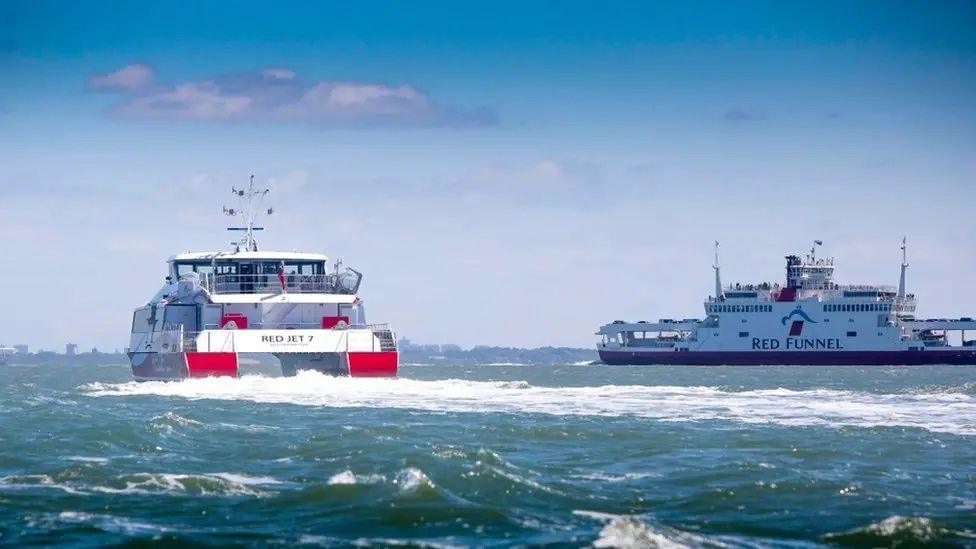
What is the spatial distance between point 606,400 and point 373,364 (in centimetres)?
975

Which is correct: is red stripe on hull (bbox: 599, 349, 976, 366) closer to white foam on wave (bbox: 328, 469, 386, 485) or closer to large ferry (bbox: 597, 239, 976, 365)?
large ferry (bbox: 597, 239, 976, 365)

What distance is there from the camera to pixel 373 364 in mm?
47219

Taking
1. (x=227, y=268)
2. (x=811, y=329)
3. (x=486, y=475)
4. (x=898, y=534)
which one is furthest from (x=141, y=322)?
(x=811, y=329)

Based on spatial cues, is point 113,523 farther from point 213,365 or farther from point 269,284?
point 269,284

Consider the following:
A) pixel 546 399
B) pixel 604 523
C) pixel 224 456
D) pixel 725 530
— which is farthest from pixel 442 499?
pixel 546 399

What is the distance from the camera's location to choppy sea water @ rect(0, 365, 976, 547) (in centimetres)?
1698

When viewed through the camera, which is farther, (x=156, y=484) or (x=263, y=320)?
(x=263, y=320)

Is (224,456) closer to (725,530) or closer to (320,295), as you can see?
(725,530)

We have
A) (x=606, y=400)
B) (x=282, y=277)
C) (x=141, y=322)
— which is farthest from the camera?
(x=141, y=322)

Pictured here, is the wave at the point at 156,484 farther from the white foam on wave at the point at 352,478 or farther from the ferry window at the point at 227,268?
the ferry window at the point at 227,268

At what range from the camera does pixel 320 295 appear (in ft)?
161

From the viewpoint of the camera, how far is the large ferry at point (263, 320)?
46.0 meters

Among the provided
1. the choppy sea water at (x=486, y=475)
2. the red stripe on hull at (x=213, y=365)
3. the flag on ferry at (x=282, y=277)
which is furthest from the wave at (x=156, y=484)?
the flag on ferry at (x=282, y=277)

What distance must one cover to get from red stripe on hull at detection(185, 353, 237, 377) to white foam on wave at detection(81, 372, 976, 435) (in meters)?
0.23
